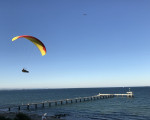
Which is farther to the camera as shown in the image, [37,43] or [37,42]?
[37,43]

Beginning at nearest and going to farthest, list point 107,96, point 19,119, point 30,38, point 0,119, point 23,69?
point 23,69 < point 30,38 < point 0,119 < point 19,119 < point 107,96

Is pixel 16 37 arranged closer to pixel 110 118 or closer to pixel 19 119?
pixel 19 119

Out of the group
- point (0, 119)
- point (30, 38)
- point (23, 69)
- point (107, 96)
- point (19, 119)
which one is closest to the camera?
point (23, 69)

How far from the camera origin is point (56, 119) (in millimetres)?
26203

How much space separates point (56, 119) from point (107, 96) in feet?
161

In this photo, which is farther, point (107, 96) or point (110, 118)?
point (107, 96)

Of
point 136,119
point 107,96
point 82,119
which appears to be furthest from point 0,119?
point 107,96

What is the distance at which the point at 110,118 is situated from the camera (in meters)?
27.8

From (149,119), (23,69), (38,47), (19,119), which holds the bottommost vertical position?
(149,119)

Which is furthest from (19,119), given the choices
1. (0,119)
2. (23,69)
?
(23,69)

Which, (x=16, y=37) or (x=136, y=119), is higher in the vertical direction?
(x=16, y=37)

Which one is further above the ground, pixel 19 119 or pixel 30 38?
pixel 30 38

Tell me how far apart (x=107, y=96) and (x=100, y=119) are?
46323 millimetres

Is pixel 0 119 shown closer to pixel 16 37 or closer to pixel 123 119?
pixel 16 37
